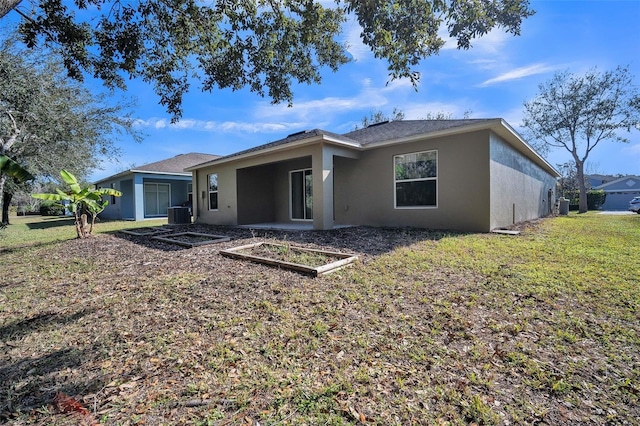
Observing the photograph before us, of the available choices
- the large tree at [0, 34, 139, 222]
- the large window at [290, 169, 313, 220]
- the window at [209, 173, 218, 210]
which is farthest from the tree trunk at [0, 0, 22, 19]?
the window at [209, 173, 218, 210]

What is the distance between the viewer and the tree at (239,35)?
4.78m

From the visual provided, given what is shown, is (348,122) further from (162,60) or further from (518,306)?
(518,306)

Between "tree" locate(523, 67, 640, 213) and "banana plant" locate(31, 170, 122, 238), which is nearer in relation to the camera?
"banana plant" locate(31, 170, 122, 238)

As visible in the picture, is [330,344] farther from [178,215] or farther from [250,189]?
[178,215]

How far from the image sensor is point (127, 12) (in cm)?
581

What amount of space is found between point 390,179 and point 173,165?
53.0 ft

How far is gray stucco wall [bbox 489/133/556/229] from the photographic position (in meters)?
9.02

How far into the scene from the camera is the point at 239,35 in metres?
5.98

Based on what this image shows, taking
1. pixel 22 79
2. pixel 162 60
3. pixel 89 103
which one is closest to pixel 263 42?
pixel 162 60

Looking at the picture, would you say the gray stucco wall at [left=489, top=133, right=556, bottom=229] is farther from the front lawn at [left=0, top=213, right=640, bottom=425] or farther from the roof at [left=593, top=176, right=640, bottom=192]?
the roof at [left=593, top=176, right=640, bottom=192]

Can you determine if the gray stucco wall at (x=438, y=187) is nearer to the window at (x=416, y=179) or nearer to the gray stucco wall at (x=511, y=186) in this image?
the window at (x=416, y=179)

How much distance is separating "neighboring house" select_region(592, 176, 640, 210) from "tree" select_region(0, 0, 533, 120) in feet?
137

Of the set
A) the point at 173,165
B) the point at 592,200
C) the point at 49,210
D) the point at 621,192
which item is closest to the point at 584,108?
the point at 592,200

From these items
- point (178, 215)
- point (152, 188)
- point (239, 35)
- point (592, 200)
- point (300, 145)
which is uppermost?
point (239, 35)
